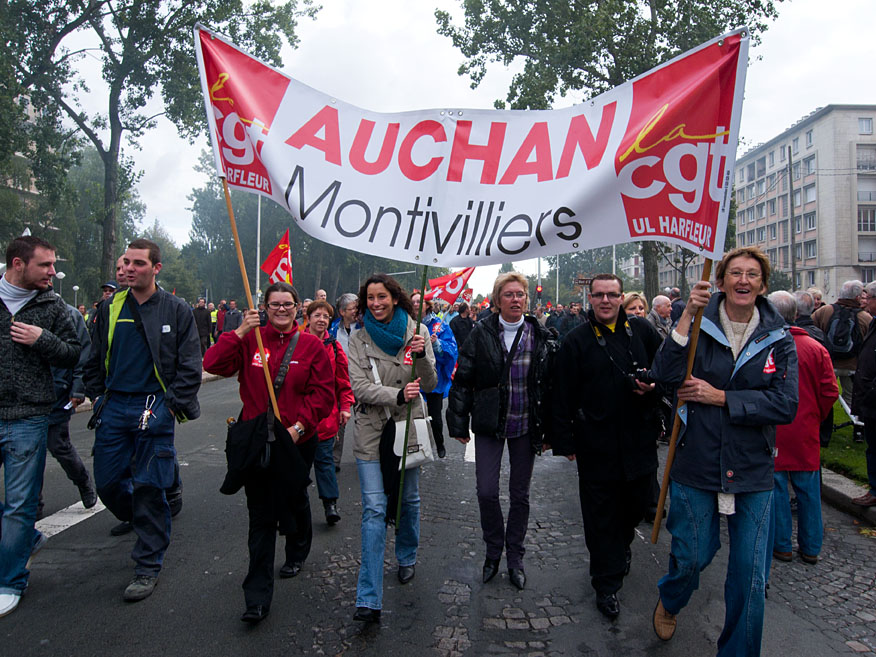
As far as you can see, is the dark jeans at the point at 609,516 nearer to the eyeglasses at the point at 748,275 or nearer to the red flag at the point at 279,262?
the eyeglasses at the point at 748,275

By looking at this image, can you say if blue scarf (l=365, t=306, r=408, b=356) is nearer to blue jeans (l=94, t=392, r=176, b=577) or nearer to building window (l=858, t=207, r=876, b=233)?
blue jeans (l=94, t=392, r=176, b=577)

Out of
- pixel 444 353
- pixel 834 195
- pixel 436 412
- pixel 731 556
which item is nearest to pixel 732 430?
pixel 731 556

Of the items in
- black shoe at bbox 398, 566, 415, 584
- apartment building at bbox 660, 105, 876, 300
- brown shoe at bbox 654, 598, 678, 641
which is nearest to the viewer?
brown shoe at bbox 654, 598, 678, 641

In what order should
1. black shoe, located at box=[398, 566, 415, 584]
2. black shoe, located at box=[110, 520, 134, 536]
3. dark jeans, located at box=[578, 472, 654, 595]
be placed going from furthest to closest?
black shoe, located at box=[110, 520, 134, 536], black shoe, located at box=[398, 566, 415, 584], dark jeans, located at box=[578, 472, 654, 595]

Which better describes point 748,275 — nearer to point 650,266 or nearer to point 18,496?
point 18,496

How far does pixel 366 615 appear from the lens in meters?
3.38

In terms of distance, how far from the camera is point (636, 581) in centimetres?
404

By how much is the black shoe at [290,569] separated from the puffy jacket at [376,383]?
952 mm

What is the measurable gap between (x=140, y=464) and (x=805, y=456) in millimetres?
4507

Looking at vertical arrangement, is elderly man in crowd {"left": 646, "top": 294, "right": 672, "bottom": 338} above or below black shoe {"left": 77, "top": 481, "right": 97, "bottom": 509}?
above

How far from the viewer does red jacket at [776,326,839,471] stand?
4441 millimetres

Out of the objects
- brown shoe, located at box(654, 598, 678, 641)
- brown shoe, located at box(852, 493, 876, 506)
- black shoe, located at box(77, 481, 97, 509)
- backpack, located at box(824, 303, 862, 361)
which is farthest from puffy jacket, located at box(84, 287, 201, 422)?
backpack, located at box(824, 303, 862, 361)

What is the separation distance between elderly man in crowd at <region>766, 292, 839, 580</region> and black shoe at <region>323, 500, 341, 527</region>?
10.8 ft

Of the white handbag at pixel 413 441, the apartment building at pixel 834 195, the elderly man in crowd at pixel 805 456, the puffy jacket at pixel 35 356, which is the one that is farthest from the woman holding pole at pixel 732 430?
the apartment building at pixel 834 195
